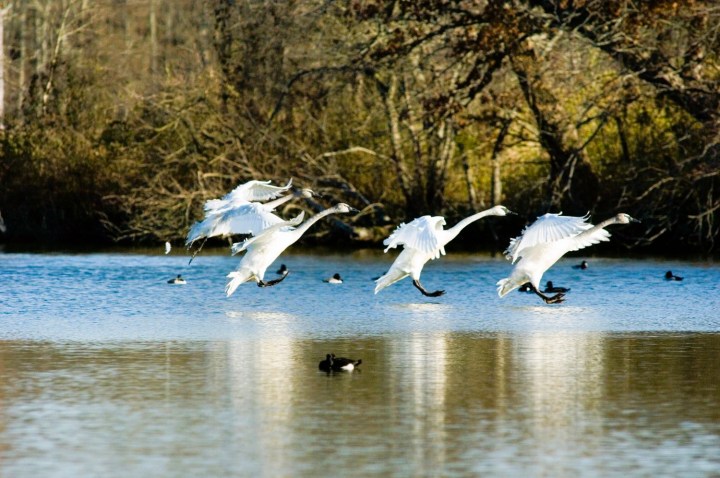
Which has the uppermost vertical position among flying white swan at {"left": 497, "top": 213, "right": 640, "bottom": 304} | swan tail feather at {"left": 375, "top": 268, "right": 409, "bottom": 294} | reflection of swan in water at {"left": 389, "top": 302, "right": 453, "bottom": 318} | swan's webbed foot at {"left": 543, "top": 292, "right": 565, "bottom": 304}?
flying white swan at {"left": 497, "top": 213, "right": 640, "bottom": 304}

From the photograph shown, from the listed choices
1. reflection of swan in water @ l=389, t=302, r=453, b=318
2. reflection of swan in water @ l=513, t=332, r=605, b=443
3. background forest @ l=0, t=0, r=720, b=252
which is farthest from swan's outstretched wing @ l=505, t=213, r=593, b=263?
background forest @ l=0, t=0, r=720, b=252

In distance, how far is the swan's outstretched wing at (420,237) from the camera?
16.1 m

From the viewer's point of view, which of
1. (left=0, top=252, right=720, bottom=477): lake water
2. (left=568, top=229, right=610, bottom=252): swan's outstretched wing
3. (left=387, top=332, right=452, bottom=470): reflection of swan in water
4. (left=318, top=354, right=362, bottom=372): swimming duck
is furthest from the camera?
(left=568, top=229, right=610, bottom=252): swan's outstretched wing

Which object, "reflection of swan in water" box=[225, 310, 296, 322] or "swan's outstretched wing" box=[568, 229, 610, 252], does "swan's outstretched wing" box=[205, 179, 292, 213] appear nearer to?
"reflection of swan in water" box=[225, 310, 296, 322]

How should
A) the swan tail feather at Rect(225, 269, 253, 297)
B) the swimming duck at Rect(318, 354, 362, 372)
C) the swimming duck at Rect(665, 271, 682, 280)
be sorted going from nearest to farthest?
1. the swimming duck at Rect(318, 354, 362, 372)
2. the swan tail feather at Rect(225, 269, 253, 297)
3. the swimming duck at Rect(665, 271, 682, 280)

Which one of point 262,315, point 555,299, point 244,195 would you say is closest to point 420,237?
point 555,299

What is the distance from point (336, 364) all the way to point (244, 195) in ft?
23.9

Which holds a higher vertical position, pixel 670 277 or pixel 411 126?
pixel 411 126

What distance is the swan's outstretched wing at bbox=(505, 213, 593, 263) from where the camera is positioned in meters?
15.9

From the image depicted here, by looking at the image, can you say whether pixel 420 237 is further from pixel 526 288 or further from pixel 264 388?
pixel 264 388

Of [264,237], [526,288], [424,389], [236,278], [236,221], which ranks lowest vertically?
[424,389]

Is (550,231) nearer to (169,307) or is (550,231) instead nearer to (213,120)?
(169,307)

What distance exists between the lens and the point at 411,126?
30.3m

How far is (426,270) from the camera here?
75.5 ft
